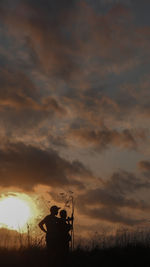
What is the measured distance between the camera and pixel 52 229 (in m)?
12.3

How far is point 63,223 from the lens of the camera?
12477 mm

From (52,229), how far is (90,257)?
3508 millimetres

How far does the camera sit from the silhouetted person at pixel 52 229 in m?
12.3

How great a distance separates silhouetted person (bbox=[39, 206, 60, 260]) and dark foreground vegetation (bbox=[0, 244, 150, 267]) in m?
1.17

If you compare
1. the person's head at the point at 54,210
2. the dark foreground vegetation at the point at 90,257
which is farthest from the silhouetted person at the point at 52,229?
the dark foreground vegetation at the point at 90,257

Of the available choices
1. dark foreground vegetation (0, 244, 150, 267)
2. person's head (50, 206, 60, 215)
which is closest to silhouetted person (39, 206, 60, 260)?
person's head (50, 206, 60, 215)

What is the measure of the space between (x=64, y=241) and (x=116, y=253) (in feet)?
12.2

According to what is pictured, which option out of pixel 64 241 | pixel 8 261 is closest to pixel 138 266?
pixel 64 241

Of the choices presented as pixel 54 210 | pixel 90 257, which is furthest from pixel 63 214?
pixel 90 257

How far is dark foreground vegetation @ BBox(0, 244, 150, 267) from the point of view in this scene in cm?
1429

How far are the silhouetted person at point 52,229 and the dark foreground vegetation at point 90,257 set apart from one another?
46.3 inches

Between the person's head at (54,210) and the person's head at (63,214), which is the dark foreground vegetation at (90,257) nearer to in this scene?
the person's head at (63,214)

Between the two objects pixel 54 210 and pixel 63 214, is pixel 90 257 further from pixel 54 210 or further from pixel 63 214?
pixel 54 210

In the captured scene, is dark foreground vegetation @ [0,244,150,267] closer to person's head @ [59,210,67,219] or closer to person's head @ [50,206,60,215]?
person's head @ [59,210,67,219]
